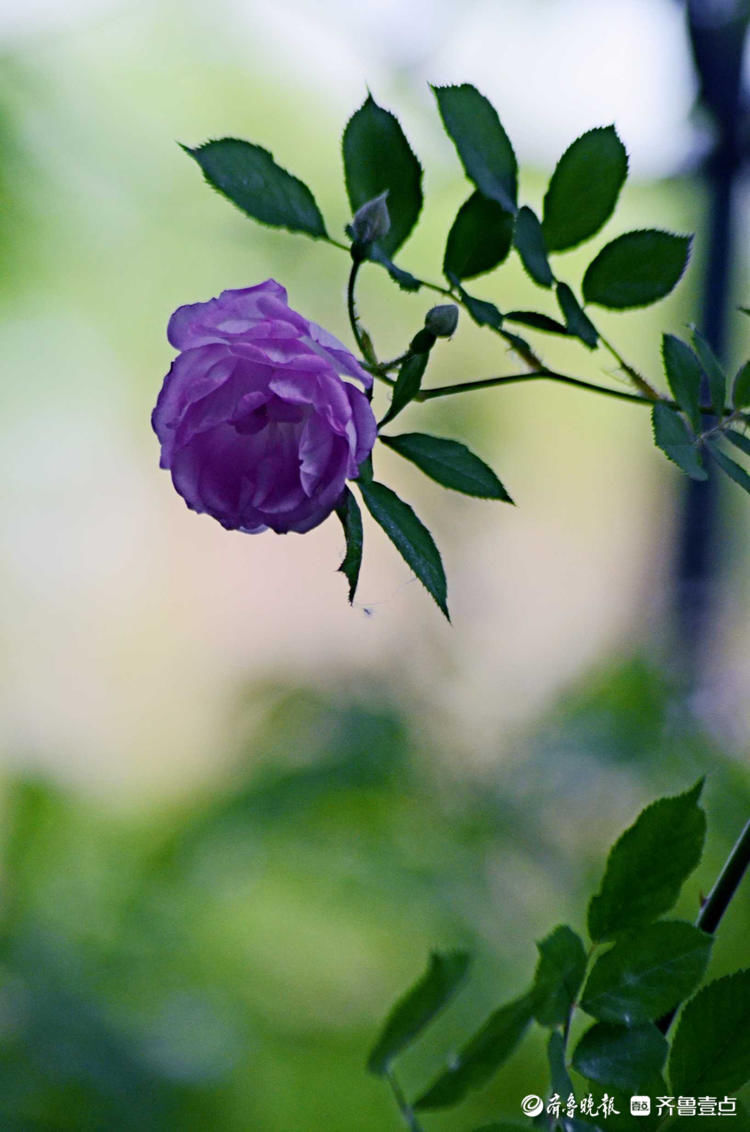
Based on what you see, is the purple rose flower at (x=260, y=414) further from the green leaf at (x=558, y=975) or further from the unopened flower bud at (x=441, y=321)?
the green leaf at (x=558, y=975)

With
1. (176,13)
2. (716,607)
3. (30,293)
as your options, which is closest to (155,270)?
(30,293)

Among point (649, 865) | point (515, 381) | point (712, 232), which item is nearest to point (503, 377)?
point (515, 381)

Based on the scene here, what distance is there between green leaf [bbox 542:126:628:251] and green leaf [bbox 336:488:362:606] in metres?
0.13

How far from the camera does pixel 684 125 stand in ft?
4.41

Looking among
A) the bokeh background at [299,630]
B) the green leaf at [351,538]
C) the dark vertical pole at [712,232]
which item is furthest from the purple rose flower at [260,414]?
the dark vertical pole at [712,232]

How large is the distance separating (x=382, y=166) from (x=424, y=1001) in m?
0.25

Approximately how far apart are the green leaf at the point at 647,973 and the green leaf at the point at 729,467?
11 cm

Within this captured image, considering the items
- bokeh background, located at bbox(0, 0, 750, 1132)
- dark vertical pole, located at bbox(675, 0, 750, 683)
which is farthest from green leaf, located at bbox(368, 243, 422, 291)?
dark vertical pole, located at bbox(675, 0, 750, 683)

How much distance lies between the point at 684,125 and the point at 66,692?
4.03ft

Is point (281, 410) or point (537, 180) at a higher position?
point (537, 180)

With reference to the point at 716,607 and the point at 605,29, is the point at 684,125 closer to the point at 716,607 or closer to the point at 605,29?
the point at 605,29

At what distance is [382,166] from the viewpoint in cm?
30

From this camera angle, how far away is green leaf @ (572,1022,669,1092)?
0.87 ft

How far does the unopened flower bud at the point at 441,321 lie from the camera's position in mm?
267
